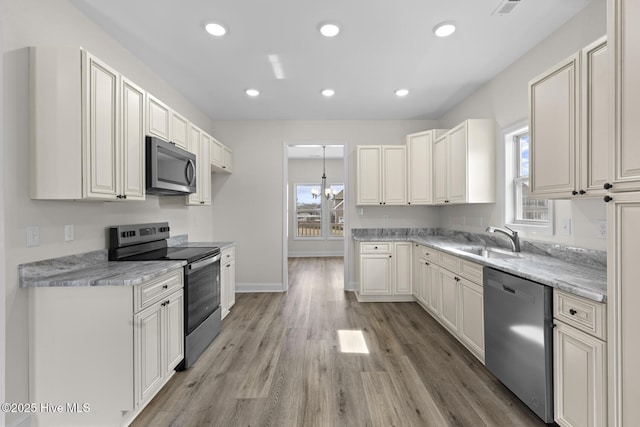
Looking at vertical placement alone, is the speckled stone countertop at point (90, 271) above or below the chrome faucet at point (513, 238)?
below

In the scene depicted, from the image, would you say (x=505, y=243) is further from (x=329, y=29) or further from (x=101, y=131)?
(x=101, y=131)

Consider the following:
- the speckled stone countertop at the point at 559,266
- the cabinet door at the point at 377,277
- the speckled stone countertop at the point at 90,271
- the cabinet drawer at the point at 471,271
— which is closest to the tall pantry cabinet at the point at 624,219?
the speckled stone countertop at the point at 559,266

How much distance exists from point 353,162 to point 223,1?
3050mm

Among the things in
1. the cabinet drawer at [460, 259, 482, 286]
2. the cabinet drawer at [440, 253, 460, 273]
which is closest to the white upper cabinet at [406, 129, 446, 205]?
the cabinet drawer at [440, 253, 460, 273]

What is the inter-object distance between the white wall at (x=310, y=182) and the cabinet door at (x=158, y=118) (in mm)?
5813

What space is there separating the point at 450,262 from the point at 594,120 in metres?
1.68

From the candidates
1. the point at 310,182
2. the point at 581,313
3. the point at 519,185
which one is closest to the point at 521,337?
the point at 581,313

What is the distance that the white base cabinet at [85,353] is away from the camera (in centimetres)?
166

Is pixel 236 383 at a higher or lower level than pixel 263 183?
lower

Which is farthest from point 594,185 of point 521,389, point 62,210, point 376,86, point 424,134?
point 62,210

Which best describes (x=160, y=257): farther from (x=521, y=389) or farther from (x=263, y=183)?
(x=521, y=389)

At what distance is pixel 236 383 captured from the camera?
2191 millimetres

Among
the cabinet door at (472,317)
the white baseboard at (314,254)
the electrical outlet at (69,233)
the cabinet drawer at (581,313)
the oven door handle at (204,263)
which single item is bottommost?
the white baseboard at (314,254)

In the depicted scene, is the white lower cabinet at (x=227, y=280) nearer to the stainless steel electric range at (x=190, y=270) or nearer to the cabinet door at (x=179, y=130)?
the stainless steel electric range at (x=190, y=270)
